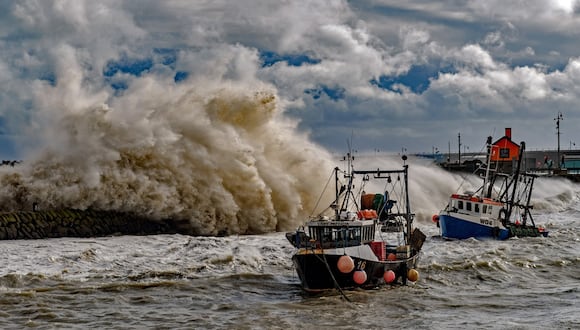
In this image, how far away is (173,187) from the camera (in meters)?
36.0

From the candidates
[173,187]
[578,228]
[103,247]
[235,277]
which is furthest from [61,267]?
[578,228]

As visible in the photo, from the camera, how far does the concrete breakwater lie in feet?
98.2

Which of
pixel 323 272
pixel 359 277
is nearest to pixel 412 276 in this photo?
pixel 359 277

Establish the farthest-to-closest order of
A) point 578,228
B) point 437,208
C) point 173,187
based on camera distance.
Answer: point 437,208 < point 578,228 < point 173,187

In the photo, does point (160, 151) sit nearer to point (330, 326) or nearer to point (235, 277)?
point (235, 277)

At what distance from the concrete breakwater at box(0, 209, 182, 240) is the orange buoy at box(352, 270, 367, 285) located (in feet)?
46.0

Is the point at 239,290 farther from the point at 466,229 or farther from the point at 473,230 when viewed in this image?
the point at 473,230

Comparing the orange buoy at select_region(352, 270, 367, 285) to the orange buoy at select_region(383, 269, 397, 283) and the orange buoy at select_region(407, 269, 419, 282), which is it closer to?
the orange buoy at select_region(383, 269, 397, 283)

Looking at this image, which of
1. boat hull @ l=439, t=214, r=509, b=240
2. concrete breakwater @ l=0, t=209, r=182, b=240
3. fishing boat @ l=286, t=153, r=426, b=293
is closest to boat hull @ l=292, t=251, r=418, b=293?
fishing boat @ l=286, t=153, r=426, b=293

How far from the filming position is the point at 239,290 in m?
22.5

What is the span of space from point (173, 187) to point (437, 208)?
81.7 ft

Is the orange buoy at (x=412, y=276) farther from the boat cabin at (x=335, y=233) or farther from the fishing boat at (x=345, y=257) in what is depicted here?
the boat cabin at (x=335, y=233)

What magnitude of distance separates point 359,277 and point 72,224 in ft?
48.6

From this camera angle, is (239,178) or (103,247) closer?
(103,247)
